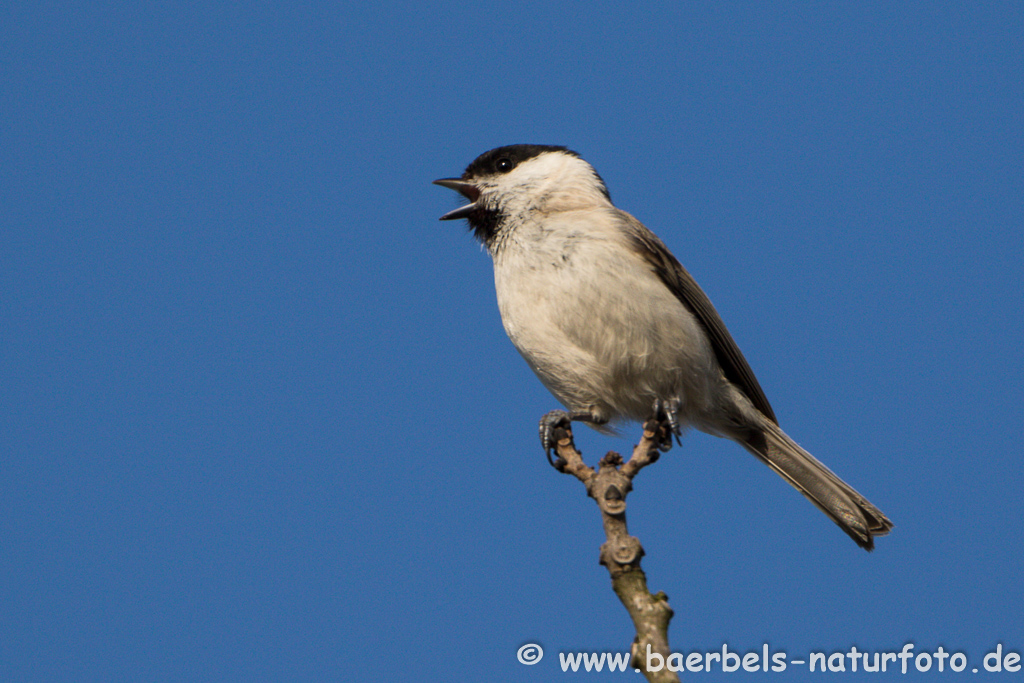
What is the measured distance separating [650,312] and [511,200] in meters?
1.04

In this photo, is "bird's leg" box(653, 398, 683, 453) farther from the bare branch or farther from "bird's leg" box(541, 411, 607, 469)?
"bird's leg" box(541, 411, 607, 469)

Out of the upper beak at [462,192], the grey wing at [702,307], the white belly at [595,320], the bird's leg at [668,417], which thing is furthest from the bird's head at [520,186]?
Answer: the bird's leg at [668,417]

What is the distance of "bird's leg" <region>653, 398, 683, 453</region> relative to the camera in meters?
3.73

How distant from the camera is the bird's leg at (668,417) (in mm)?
3730

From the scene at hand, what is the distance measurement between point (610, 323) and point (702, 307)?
78 cm

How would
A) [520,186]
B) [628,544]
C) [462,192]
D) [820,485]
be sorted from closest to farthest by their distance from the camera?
1. [628,544]
2. [820,485]
3. [520,186]
4. [462,192]

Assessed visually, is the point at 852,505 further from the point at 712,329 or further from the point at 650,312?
the point at 650,312

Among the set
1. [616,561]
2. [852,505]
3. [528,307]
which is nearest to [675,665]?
[616,561]

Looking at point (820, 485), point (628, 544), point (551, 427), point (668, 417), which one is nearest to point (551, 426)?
point (551, 427)

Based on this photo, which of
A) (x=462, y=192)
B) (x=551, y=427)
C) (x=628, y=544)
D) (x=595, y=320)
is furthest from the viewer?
(x=462, y=192)

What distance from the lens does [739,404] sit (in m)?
4.68

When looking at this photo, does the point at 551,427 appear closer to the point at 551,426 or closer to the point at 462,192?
the point at 551,426

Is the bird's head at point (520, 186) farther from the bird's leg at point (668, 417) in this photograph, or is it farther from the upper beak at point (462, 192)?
the bird's leg at point (668, 417)

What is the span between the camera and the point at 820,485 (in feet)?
15.0
